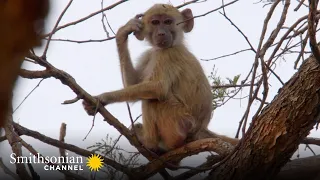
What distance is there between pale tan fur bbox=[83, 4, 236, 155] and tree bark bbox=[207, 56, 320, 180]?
4.88 feet

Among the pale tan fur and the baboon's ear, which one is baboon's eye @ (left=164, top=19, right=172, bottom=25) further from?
the baboon's ear

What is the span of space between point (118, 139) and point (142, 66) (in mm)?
1814

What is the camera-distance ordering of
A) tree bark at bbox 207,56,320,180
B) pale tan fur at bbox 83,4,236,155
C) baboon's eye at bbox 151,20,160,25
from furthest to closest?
baboon's eye at bbox 151,20,160,25 → pale tan fur at bbox 83,4,236,155 → tree bark at bbox 207,56,320,180

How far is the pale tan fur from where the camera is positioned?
514 centimetres

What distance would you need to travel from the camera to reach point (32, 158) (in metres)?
4.07

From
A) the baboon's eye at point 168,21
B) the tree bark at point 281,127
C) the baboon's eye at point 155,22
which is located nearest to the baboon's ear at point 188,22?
the baboon's eye at point 168,21

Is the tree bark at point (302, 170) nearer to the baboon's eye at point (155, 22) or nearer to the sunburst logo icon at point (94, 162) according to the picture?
the sunburst logo icon at point (94, 162)

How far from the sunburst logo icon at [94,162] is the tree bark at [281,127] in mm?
1200

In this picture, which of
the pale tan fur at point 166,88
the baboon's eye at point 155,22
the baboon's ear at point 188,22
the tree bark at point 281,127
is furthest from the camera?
the baboon's ear at point 188,22

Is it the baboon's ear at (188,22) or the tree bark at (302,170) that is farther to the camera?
the baboon's ear at (188,22)

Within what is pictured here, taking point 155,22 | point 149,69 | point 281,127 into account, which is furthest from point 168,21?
point 281,127

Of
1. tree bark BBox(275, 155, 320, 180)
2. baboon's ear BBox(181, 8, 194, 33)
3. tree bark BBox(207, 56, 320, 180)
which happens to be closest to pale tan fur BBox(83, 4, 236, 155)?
baboon's ear BBox(181, 8, 194, 33)

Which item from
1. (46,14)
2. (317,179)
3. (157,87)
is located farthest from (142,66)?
(46,14)

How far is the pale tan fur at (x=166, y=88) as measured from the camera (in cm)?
514
